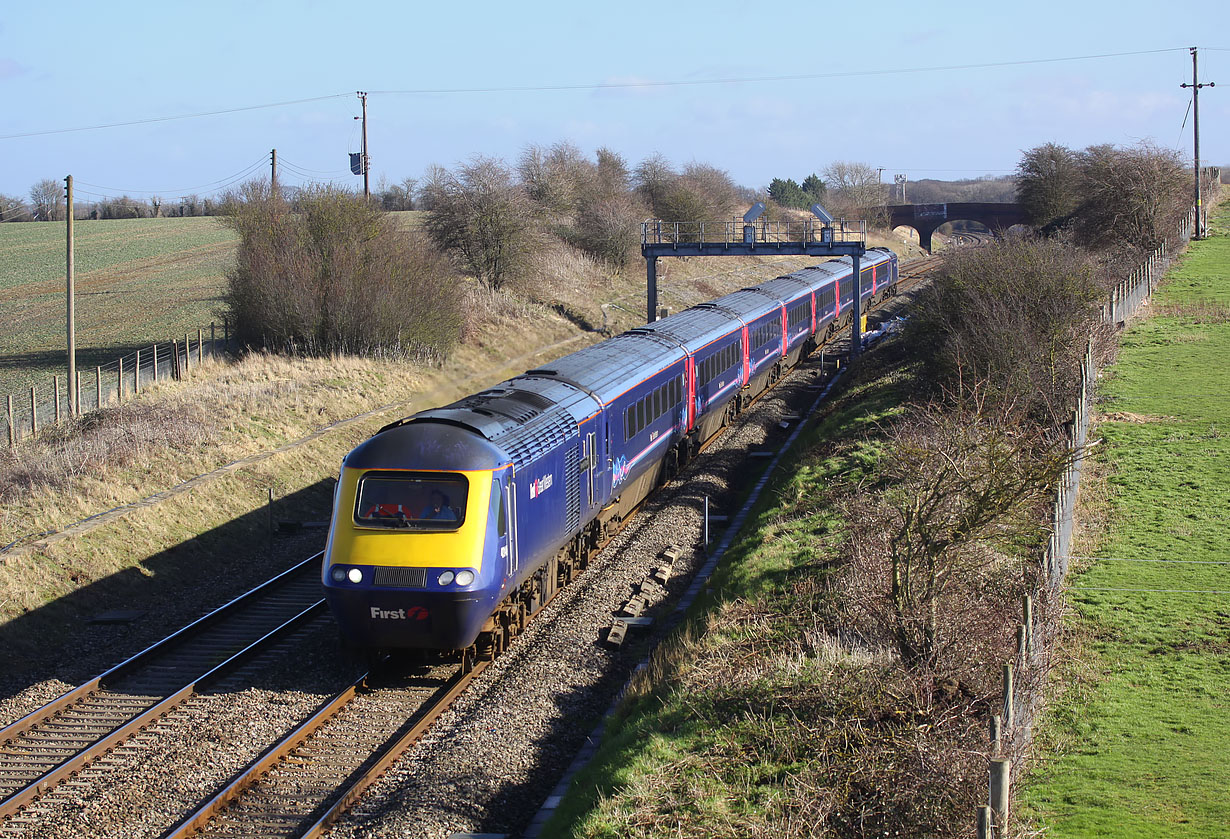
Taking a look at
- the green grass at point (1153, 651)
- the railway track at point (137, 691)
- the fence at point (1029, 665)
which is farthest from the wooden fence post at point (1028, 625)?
the railway track at point (137, 691)

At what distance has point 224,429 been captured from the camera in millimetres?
23109

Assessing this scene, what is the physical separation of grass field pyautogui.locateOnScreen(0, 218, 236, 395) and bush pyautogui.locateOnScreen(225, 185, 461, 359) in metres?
3.39

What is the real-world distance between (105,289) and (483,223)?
2174 centimetres

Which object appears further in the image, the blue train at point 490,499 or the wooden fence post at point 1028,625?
the blue train at point 490,499

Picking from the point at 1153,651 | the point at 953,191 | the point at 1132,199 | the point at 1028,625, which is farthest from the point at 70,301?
the point at 953,191

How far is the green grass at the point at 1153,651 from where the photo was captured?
27.3 feet

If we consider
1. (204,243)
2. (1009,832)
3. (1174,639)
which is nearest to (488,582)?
(1009,832)

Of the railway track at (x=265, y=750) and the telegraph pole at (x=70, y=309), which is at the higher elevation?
the telegraph pole at (x=70, y=309)

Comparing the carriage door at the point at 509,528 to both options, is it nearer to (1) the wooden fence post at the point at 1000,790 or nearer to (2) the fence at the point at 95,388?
(1) the wooden fence post at the point at 1000,790

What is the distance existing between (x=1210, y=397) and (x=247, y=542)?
2189 cm

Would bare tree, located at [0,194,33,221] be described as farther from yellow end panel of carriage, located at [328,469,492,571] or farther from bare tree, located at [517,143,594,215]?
yellow end panel of carriage, located at [328,469,492,571]

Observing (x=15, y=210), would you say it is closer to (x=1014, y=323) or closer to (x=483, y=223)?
(x=483, y=223)

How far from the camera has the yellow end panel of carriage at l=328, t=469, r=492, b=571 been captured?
1161 cm

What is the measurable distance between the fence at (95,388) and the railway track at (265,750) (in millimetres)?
11191
